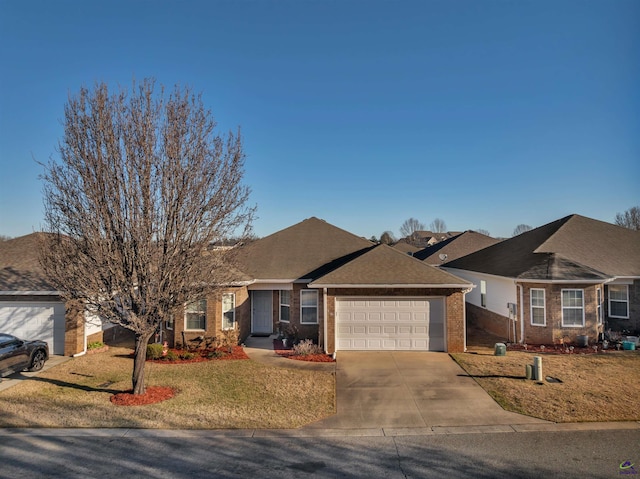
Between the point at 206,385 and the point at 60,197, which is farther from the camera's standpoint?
the point at 206,385

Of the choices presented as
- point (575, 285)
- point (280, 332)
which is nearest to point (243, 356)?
point (280, 332)

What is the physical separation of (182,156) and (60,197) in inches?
121

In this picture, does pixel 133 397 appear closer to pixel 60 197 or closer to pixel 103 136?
pixel 60 197

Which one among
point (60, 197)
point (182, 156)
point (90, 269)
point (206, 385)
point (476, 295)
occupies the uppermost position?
point (182, 156)

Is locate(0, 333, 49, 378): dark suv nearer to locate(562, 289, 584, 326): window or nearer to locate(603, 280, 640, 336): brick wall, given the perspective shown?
locate(562, 289, 584, 326): window

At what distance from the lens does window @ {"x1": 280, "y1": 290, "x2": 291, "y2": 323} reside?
18.1 metres

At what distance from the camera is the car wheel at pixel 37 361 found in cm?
1263

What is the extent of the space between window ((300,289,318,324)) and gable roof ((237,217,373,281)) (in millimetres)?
834

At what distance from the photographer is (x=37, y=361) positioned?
1286cm

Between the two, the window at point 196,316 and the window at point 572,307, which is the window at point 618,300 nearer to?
the window at point 572,307

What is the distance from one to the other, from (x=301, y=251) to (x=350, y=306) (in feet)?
18.8

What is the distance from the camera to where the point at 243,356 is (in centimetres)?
1468

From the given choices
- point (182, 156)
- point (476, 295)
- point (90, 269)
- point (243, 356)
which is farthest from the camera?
point (476, 295)

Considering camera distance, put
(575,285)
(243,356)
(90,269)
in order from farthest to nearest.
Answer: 1. (575,285)
2. (243,356)
3. (90,269)
